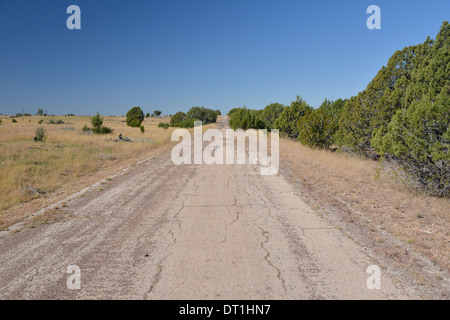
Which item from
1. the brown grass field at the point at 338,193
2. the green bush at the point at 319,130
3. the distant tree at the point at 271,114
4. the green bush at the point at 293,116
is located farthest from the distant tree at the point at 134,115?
the green bush at the point at 319,130

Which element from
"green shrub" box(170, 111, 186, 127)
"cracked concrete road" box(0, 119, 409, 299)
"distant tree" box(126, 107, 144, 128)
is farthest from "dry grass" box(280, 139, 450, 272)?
"green shrub" box(170, 111, 186, 127)

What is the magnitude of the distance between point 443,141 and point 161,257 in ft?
24.5

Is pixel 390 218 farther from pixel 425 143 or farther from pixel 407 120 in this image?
pixel 407 120

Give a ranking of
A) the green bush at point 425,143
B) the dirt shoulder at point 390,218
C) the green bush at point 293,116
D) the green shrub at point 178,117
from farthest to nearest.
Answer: the green shrub at point 178,117 → the green bush at point 293,116 → the green bush at point 425,143 → the dirt shoulder at point 390,218

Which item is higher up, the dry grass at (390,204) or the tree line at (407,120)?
the tree line at (407,120)

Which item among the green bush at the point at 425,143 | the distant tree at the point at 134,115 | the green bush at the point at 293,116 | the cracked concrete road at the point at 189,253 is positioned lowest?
the cracked concrete road at the point at 189,253

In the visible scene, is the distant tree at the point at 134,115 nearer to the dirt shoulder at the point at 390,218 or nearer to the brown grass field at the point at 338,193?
the brown grass field at the point at 338,193

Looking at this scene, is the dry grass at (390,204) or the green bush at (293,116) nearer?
the dry grass at (390,204)

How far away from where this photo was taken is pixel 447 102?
6.70m

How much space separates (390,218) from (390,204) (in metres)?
1.18

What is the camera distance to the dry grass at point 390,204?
4.34 m

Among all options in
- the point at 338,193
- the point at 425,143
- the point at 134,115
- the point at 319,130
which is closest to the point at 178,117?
the point at 134,115

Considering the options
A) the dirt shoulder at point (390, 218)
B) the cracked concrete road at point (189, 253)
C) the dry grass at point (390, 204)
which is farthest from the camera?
the dry grass at point (390, 204)

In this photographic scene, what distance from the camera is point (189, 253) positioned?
12.8 ft
